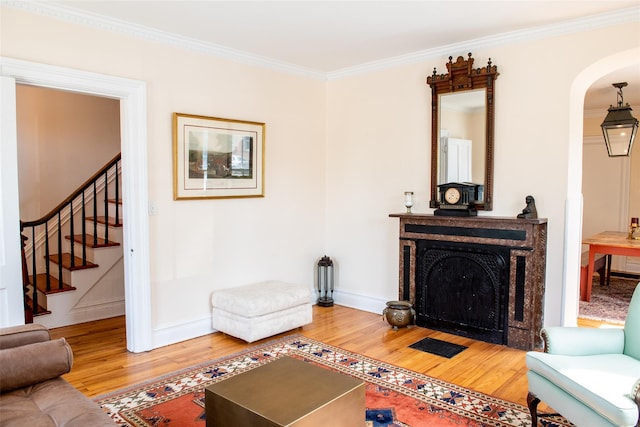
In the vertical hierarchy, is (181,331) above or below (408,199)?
below

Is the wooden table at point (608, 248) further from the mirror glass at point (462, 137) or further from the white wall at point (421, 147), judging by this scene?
the mirror glass at point (462, 137)

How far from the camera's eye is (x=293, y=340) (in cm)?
415

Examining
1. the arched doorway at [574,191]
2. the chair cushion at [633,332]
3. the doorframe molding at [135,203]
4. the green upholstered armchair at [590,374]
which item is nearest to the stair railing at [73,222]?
the doorframe molding at [135,203]

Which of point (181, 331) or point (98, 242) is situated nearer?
point (181, 331)

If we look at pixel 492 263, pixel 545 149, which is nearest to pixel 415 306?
pixel 492 263

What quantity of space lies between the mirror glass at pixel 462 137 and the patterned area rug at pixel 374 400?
1.91 metres

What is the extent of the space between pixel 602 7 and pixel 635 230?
352 cm

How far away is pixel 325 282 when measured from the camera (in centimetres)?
538

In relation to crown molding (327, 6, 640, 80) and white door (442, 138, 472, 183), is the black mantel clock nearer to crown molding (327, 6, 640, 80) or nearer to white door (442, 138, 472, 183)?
white door (442, 138, 472, 183)

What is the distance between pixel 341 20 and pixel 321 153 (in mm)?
2004

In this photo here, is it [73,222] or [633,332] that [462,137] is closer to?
[633,332]

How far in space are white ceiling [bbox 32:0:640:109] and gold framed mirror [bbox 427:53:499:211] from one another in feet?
1.03

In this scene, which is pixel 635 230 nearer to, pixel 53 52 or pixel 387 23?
pixel 387 23

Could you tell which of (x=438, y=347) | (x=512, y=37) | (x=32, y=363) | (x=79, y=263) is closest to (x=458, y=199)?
(x=438, y=347)
